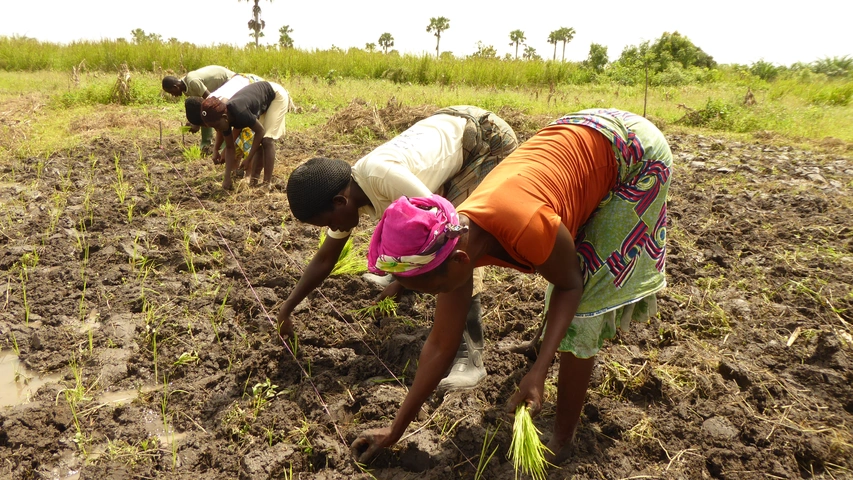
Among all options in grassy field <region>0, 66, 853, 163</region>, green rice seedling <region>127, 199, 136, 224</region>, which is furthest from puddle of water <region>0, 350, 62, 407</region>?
grassy field <region>0, 66, 853, 163</region>

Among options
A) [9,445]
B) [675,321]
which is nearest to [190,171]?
[9,445]

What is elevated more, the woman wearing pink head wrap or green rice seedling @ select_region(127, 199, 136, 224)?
the woman wearing pink head wrap

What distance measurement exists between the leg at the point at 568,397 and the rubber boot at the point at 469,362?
606 mm

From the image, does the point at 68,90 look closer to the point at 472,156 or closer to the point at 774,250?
the point at 472,156

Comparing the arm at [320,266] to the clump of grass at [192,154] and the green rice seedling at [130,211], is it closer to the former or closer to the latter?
the green rice seedling at [130,211]

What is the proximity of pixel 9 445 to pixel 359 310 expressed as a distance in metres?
1.65

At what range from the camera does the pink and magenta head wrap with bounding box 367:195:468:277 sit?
61.4 inches

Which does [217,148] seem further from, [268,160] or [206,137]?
[206,137]

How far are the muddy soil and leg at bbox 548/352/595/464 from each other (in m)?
0.09

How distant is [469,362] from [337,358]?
658 mm

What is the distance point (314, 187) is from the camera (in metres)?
2.32

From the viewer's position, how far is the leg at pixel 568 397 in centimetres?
199

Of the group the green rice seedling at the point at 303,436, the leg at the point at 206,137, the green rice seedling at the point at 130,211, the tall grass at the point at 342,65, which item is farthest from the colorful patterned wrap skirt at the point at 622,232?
the tall grass at the point at 342,65

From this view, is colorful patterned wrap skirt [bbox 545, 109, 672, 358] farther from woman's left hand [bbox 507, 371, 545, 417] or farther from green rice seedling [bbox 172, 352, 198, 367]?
green rice seedling [bbox 172, 352, 198, 367]
